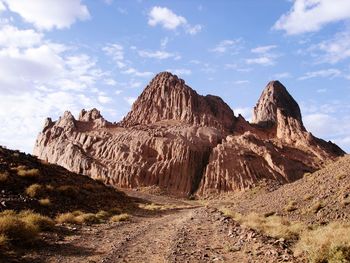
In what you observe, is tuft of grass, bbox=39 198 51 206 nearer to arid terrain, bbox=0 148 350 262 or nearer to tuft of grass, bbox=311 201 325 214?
arid terrain, bbox=0 148 350 262

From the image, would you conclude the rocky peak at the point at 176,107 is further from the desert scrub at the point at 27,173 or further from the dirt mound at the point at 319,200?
the dirt mound at the point at 319,200

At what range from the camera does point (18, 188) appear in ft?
90.9

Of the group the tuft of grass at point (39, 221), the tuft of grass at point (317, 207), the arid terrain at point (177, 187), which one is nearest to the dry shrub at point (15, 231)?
the arid terrain at point (177, 187)

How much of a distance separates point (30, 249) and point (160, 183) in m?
74.0

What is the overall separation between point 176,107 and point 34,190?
3546 inches

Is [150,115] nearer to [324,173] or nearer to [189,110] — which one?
[189,110]

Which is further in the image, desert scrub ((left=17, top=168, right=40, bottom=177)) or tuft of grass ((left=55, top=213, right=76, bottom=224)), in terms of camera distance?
desert scrub ((left=17, top=168, right=40, bottom=177))

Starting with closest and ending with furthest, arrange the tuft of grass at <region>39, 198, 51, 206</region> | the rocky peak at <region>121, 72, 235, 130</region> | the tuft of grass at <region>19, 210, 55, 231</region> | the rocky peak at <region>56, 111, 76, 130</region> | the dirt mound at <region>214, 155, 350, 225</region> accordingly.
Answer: the tuft of grass at <region>19, 210, 55, 231</region> → the dirt mound at <region>214, 155, 350, 225</region> → the tuft of grass at <region>39, 198, 51, 206</region> → the rocky peak at <region>56, 111, 76, 130</region> → the rocky peak at <region>121, 72, 235, 130</region>

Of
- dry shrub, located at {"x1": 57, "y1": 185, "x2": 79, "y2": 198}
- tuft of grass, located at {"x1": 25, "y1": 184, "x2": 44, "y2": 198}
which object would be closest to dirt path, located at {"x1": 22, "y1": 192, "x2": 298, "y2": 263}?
tuft of grass, located at {"x1": 25, "y1": 184, "x2": 44, "y2": 198}

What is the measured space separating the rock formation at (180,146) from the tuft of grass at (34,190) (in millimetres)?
58946

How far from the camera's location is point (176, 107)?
382 feet

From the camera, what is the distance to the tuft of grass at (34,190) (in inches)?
1066

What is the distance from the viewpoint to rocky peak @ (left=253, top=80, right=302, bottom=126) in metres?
129

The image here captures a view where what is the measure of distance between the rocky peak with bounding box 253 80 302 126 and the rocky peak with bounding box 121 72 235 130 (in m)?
12.7
